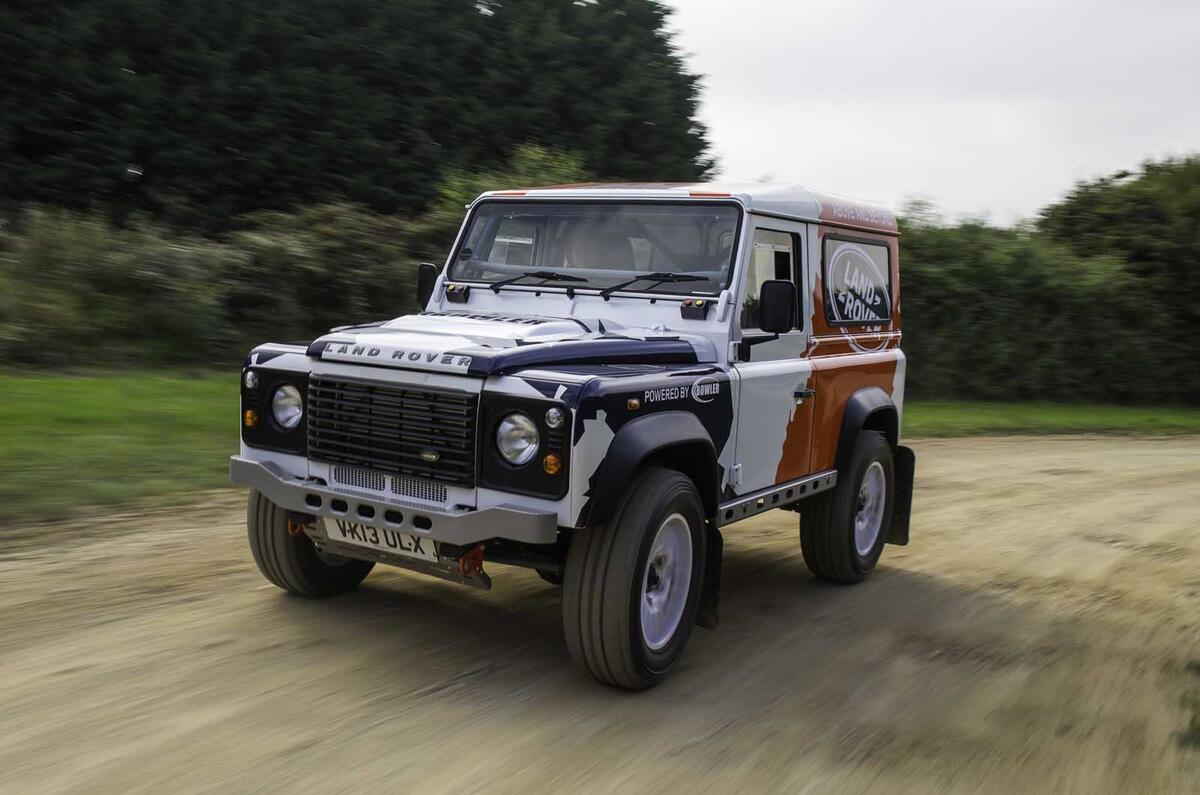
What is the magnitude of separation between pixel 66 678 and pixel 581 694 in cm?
200

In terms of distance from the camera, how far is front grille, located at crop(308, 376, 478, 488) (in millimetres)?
4523

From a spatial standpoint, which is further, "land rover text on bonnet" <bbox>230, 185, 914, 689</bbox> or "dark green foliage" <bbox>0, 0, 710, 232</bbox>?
"dark green foliage" <bbox>0, 0, 710, 232</bbox>

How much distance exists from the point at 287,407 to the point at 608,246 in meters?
1.84

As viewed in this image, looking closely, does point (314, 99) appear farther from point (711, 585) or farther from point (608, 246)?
point (711, 585)

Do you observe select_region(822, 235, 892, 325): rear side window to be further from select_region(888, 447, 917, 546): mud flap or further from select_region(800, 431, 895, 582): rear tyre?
select_region(888, 447, 917, 546): mud flap

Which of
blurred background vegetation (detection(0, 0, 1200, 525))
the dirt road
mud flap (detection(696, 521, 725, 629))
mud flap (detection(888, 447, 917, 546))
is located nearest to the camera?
the dirt road

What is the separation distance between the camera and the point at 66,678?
14.8 feet

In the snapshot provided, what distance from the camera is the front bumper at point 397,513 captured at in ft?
14.2

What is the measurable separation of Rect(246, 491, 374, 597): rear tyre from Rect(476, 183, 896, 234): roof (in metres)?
2.13

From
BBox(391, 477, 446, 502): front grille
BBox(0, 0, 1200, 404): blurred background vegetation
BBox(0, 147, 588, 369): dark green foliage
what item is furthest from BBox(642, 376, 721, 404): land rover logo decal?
BBox(0, 0, 1200, 404): blurred background vegetation

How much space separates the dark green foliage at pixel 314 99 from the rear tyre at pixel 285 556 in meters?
13.3

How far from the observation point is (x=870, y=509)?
7184 mm

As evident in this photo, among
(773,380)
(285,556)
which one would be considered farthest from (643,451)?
(285,556)

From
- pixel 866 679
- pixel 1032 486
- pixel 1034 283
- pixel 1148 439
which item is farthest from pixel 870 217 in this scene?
pixel 1034 283
